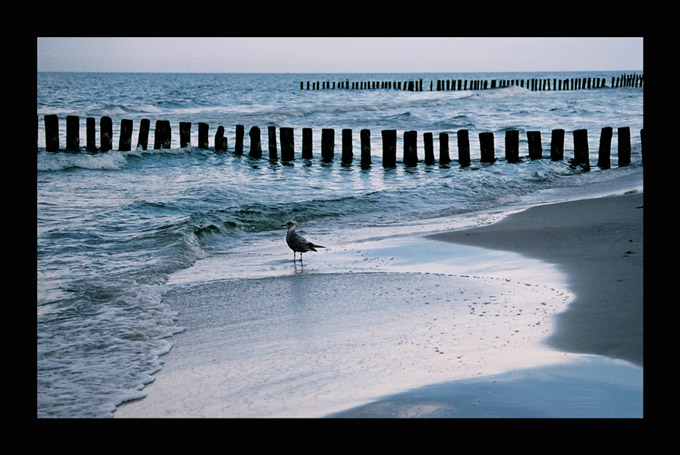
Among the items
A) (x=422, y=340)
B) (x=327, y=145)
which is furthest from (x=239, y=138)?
(x=422, y=340)

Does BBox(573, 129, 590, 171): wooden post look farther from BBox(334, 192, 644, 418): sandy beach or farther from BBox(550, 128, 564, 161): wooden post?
BBox(334, 192, 644, 418): sandy beach

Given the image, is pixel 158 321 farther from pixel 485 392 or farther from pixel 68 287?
pixel 485 392

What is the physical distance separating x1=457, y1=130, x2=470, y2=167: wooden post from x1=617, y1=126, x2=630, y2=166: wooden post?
336cm

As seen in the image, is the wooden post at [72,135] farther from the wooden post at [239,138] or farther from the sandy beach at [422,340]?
the sandy beach at [422,340]

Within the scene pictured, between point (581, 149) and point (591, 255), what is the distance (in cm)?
1054

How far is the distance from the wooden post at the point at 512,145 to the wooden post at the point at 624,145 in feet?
7.36

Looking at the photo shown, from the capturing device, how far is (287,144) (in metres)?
18.1

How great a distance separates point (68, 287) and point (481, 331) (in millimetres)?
3648

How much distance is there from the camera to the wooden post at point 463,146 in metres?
17.0

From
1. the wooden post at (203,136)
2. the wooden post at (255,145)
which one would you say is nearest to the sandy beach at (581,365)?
the wooden post at (255,145)

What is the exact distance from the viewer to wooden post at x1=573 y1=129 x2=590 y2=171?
16.4 meters

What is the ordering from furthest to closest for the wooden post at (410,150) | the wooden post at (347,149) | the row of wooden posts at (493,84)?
the row of wooden posts at (493,84) < the wooden post at (347,149) < the wooden post at (410,150)

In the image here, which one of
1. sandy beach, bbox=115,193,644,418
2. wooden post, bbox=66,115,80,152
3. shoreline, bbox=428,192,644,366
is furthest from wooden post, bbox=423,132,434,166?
sandy beach, bbox=115,193,644,418
